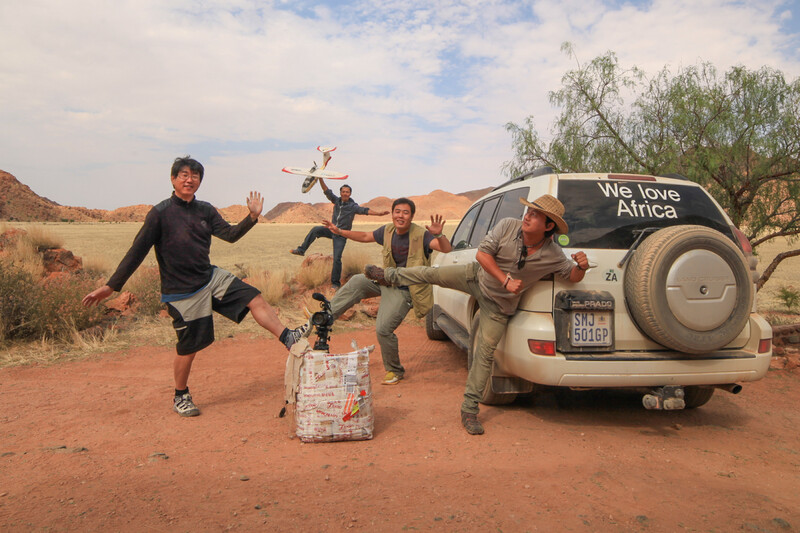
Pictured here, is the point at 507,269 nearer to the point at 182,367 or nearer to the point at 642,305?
the point at 642,305

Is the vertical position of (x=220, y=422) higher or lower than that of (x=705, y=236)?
lower

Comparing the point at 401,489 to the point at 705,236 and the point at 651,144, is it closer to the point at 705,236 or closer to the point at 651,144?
the point at 705,236

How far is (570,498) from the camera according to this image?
10.1ft

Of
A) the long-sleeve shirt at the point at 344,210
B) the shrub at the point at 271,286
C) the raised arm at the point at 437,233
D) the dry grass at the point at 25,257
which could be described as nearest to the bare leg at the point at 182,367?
the raised arm at the point at 437,233

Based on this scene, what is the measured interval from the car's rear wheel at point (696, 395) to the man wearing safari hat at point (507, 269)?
6.10ft

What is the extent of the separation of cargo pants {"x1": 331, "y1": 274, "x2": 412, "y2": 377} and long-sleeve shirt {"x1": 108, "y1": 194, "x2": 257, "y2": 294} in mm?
1460

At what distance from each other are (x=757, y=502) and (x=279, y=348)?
5523 millimetres

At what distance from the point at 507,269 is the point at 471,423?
3.92ft

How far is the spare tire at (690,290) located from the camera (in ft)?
11.9

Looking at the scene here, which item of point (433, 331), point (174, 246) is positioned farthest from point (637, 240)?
point (433, 331)

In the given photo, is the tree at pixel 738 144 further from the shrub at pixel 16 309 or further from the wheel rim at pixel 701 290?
the shrub at pixel 16 309

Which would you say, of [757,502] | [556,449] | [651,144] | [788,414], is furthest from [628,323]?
[651,144]

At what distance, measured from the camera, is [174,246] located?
173 inches

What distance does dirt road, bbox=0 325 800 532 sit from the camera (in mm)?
2855
